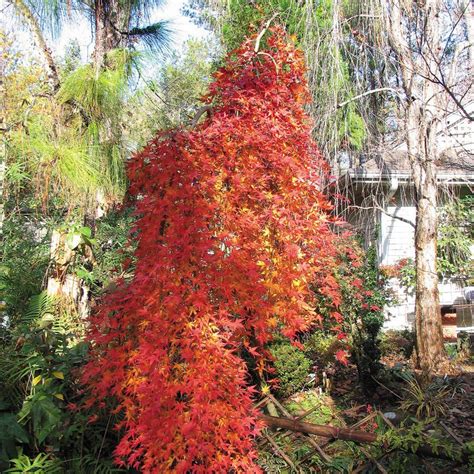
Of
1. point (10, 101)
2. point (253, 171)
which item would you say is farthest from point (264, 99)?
point (10, 101)

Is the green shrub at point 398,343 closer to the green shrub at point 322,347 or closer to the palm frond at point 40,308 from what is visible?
the green shrub at point 322,347

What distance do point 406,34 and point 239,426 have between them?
19.4ft

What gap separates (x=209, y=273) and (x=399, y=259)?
6.39 metres

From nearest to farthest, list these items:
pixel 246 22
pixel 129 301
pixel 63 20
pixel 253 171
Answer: pixel 129 301 < pixel 253 171 < pixel 63 20 < pixel 246 22

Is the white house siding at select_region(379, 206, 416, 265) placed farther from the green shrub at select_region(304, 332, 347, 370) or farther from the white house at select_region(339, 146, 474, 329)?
the green shrub at select_region(304, 332, 347, 370)

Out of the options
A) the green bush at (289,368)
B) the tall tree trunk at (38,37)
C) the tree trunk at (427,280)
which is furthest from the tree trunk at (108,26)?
the tree trunk at (427,280)

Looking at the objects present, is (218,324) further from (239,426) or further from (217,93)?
(217,93)

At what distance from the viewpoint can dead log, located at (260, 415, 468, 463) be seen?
8.14 feet

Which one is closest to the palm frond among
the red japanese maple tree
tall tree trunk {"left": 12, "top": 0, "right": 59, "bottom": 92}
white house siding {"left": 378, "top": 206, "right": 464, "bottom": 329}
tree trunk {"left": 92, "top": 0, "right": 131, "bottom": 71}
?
the red japanese maple tree

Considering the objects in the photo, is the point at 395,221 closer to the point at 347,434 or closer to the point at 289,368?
the point at 289,368

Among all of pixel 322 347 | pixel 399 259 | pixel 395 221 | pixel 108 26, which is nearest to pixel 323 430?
pixel 322 347

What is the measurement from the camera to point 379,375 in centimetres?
506

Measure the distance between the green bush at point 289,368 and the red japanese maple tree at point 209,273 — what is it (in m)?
2.06

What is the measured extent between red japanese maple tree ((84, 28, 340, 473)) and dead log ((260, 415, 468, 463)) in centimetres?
57
